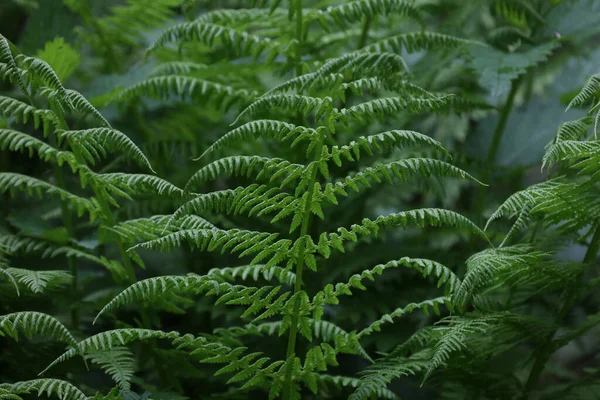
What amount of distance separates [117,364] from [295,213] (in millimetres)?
499

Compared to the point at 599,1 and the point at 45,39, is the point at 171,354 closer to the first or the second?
the point at 45,39

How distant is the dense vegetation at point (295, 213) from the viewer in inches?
47.1

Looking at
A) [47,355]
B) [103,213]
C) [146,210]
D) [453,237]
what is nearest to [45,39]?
[146,210]

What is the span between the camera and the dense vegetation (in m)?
1.20

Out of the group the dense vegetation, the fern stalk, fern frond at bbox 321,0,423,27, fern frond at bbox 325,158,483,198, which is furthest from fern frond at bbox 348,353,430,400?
fern frond at bbox 321,0,423,27

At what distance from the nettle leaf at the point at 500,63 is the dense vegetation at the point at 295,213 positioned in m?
0.01

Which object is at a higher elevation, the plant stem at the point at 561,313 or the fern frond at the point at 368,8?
the fern frond at the point at 368,8

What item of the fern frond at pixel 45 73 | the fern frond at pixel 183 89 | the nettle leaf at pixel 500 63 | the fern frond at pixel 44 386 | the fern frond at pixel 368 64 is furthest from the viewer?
the fern frond at pixel 183 89

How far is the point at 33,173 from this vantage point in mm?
2020

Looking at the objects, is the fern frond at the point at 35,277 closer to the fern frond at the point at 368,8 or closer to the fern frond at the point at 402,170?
the fern frond at the point at 402,170

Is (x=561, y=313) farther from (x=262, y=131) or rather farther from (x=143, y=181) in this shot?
(x=143, y=181)

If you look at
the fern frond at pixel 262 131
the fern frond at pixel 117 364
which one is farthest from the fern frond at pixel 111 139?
the fern frond at pixel 117 364

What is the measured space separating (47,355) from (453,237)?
1.44m

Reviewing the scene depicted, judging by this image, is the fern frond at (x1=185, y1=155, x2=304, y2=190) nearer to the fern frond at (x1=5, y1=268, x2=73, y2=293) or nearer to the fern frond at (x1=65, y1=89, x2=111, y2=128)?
the fern frond at (x1=65, y1=89, x2=111, y2=128)
